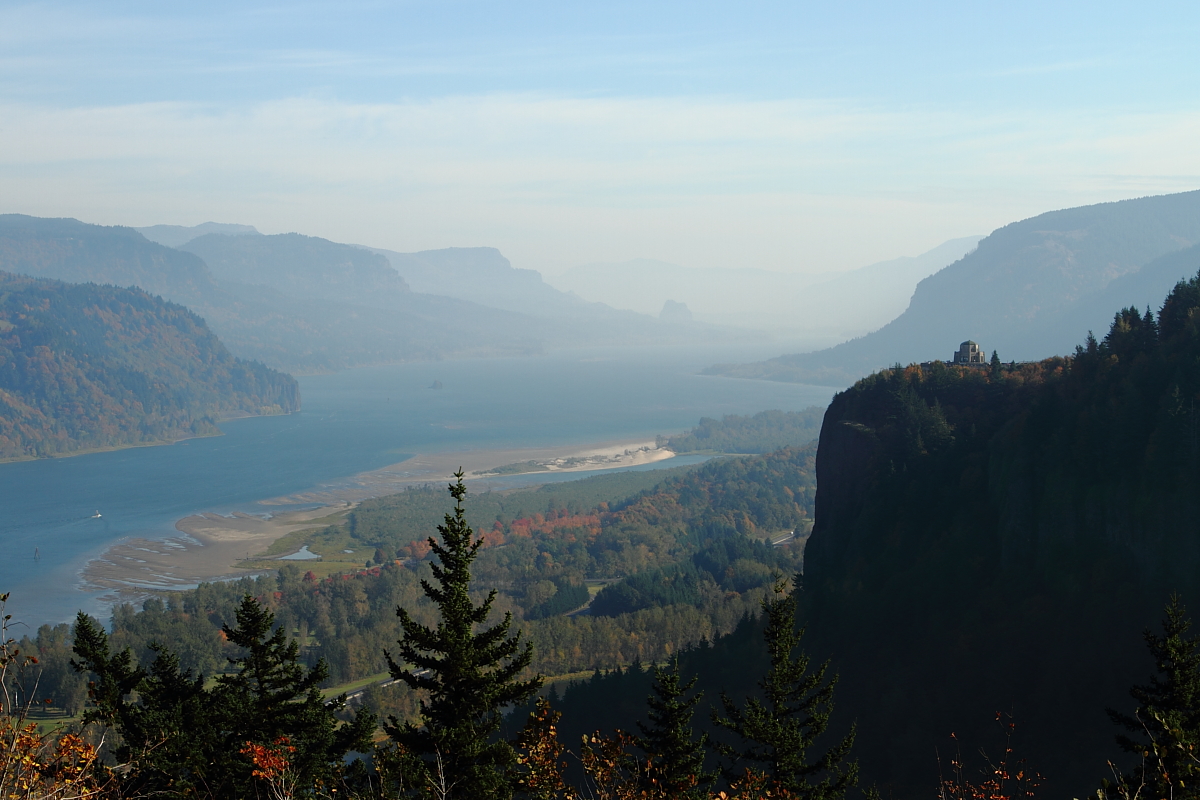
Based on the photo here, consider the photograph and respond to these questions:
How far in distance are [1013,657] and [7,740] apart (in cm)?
4470

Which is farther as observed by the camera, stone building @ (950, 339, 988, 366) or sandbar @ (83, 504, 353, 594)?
Answer: sandbar @ (83, 504, 353, 594)

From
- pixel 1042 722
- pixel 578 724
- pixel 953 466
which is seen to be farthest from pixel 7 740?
pixel 953 466

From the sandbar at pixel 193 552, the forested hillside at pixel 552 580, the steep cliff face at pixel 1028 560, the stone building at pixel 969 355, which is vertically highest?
the stone building at pixel 969 355

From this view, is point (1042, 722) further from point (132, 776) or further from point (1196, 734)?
point (132, 776)

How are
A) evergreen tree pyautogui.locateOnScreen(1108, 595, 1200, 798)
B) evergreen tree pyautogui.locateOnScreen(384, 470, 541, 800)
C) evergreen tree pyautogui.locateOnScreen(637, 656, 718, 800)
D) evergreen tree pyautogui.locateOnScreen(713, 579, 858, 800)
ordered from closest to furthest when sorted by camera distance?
1. evergreen tree pyautogui.locateOnScreen(1108, 595, 1200, 798)
2. evergreen tree pyautogui.locateOnScreen(384, 470, 541, 800)
3. evergreen tree pyautogui.locateOnScreen(637, 656, 718, 800)
4. evergreen tree pyautogui.locateOnScreen(713, 579, 858, 800)

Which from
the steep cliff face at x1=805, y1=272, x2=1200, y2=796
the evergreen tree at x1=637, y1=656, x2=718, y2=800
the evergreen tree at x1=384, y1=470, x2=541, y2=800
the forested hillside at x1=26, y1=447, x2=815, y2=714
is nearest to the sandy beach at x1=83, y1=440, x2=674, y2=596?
the forested hillside at x1=26, y1=447, x2=815, y2=714

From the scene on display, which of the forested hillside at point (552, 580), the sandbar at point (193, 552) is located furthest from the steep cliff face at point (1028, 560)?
the sandbar at point (193, 552)

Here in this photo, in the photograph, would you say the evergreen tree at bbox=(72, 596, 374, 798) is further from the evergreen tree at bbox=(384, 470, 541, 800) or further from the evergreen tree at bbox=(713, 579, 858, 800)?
the evergreen tree at bbox=(713, 579, 858, 800)

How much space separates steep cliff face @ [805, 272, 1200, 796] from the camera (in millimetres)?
45750

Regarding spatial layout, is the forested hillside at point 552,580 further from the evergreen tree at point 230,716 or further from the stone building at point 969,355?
the evergreen tree at point 230,716

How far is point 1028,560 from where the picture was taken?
54.6 metres

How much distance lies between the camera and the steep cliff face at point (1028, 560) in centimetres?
4575

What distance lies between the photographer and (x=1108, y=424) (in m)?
54.2

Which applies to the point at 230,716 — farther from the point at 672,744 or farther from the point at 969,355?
the point at 969,355
